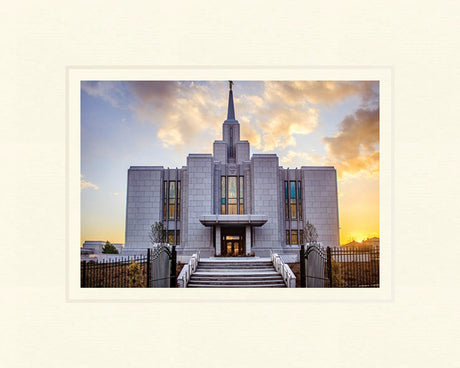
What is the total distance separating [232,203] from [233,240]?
2.48m

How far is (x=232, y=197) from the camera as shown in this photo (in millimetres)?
21656

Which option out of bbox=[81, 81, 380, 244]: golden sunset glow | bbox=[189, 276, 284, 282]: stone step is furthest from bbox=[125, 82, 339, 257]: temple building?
bbox=[189, 276, 284, 282]: stone step

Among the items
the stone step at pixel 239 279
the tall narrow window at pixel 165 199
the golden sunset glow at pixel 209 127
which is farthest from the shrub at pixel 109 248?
the stone step at pixel 239 279

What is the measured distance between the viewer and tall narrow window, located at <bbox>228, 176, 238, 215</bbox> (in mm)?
21547

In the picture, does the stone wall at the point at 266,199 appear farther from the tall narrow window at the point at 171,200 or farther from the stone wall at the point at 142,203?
the stone wall at the point at 142,203

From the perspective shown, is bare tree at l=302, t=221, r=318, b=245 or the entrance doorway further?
bare tree at l=302, t=221, r=318, b=245

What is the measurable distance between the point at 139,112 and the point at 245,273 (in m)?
8.05

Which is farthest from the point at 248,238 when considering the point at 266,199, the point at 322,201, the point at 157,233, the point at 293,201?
the point at 322,201

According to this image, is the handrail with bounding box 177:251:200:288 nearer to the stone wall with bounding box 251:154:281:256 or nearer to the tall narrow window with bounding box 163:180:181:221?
the stone wall with bounding box 251:154:281:256

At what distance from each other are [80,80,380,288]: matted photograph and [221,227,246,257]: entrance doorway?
0.05 meters

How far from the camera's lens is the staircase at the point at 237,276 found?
41.1 feet
